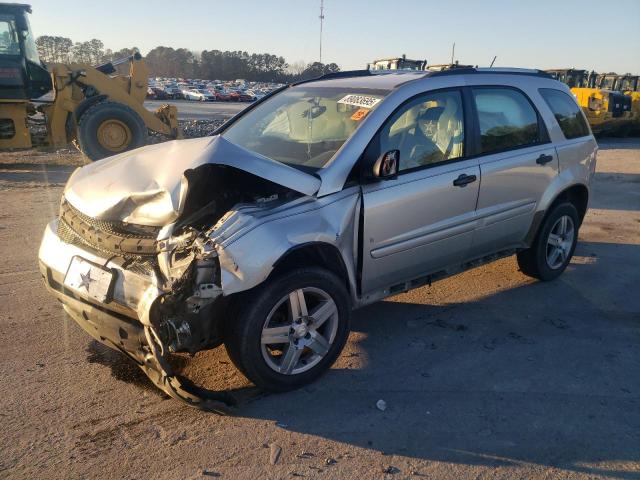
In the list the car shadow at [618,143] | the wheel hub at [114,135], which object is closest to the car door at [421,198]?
the wheel hub at [114,135]

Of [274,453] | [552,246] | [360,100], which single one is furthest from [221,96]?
[274,453]

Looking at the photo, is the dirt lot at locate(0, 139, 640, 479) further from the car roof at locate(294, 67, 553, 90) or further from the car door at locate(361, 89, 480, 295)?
the car roof at locate(294, 67, 553, 90)

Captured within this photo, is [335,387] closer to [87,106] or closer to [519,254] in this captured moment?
[519,254]

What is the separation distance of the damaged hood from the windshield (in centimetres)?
42

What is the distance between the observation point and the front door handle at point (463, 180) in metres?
3.99

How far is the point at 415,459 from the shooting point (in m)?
2.73

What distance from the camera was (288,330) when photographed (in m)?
3.19

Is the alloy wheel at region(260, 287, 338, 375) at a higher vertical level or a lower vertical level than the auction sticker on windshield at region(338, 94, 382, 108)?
lower

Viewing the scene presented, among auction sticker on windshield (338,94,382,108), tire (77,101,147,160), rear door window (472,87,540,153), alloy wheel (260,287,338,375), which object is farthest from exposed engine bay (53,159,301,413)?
tire (77,101,147,160)

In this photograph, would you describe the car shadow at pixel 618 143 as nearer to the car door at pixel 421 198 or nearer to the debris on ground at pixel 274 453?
the car door at pixel 421 198

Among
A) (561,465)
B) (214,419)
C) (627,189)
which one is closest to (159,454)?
(214,419)

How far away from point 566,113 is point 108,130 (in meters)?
9.69

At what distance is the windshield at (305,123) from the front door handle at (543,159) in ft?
5.66

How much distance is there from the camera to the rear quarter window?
4984 mm
